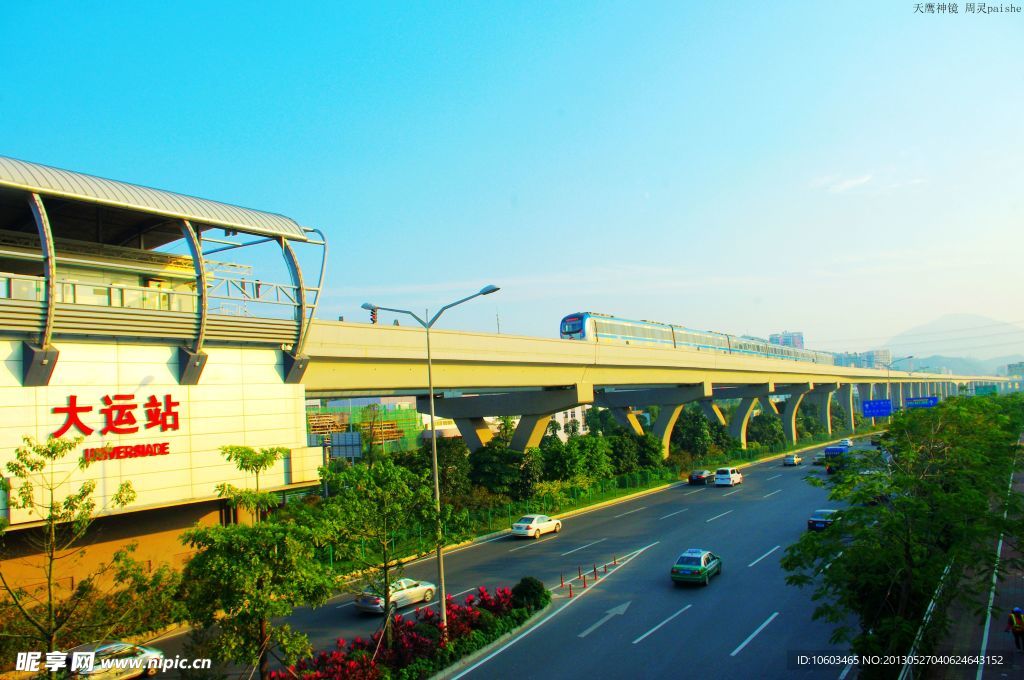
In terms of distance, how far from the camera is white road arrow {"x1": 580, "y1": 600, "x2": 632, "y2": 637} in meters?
19.6

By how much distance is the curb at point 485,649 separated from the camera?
17.0m

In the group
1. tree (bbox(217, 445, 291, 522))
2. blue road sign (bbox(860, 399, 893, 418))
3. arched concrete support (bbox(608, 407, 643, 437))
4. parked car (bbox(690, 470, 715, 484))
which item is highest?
tree (bbox(217, 445, 291, 522))

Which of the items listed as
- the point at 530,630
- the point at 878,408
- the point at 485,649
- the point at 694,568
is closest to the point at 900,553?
the point at 694,568

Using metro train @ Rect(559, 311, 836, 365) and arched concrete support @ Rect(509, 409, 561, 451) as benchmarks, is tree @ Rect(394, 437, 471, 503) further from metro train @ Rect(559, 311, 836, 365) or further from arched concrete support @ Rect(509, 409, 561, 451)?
metro train @ Rect(559, 311, 836, 365)

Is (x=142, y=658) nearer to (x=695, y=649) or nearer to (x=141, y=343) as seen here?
(x=141, y=343)

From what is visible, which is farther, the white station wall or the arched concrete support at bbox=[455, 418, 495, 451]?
the arched concrete support at bbox=[455, 418, 495, 451]

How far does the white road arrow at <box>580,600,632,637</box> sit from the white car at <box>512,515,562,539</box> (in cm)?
1201

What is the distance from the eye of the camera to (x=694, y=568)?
24016 millimetres

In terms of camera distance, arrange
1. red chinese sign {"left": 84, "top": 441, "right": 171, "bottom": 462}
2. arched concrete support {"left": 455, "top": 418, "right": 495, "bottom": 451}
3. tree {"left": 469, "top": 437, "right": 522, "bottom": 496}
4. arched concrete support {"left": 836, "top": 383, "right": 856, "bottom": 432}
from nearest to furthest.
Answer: red chinese sign {"left": 84, "top": 441, "right": 171, "bottom": 462} → tree {"left": 469, "top": 437, "right": 522, "bottom": 496} → arched concrete support {"left": 455, "top": 418, "right": 495, "bottom": 451} → arched concrete support {"left": 836, "top": 383, "right": 856, "bottom": 432}

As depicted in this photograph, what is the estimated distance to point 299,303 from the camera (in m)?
22.0

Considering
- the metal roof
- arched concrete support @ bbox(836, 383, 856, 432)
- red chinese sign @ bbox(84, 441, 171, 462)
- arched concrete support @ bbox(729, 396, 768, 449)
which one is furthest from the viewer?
arched concrete support @ bbox(836, 383, 856, 432)

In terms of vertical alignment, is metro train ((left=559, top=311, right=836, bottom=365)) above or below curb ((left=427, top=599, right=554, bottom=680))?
above

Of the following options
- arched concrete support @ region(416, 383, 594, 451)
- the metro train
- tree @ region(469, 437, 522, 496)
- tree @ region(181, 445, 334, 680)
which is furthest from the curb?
the metro train

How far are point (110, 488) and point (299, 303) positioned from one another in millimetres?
7534
